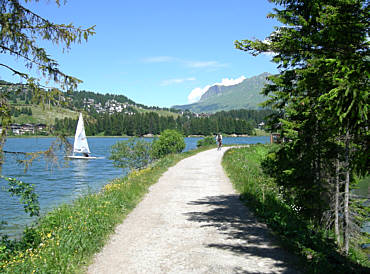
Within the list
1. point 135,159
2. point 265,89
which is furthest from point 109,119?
point 265,89

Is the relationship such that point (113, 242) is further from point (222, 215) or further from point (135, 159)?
point (135, 159)

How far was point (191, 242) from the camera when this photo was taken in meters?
7.12

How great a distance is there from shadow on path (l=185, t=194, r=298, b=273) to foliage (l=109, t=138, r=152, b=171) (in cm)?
2053

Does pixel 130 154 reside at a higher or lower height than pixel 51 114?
lower

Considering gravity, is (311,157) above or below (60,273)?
above

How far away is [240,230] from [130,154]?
A: 24.5 meters

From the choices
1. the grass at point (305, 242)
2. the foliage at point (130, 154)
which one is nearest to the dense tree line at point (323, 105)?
the grass at point (305, 242)

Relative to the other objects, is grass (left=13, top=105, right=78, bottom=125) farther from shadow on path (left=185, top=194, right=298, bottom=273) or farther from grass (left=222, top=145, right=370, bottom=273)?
grass (left=222, top=145, right=370, bottom=273)

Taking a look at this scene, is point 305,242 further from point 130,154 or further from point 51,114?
point 130,154

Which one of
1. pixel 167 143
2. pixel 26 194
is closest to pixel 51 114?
pixel 26 194

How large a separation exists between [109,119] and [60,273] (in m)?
156

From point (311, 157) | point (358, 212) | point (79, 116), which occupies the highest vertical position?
point (79, 116)

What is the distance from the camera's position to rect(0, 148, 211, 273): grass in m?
5.57

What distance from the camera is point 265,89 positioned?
15656mm
